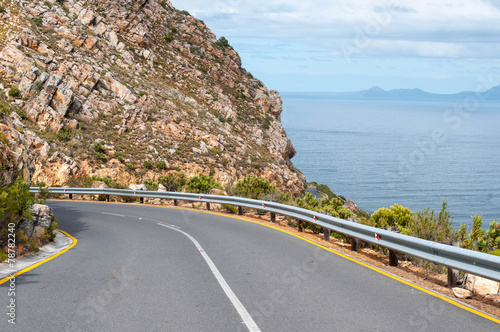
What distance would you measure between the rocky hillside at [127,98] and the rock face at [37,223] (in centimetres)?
1509

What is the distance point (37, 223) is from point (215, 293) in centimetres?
707

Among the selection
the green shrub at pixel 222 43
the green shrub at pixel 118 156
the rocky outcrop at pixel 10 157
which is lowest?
the rocky outcrop at pixel 10 157

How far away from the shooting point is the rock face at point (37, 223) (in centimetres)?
1129

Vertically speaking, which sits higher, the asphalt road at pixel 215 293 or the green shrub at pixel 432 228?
the green shrub at pixel 432 228

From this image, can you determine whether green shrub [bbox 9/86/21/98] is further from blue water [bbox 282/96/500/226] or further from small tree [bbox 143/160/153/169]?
blue water [bbox 282/96/500/226]

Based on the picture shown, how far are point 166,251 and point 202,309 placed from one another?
4960 millimetres

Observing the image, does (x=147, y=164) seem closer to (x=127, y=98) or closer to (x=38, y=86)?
(x=127, y=98)

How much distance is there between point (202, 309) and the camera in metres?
6.16

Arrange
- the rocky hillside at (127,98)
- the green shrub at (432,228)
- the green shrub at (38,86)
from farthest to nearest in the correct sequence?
the green shrub at (38,86), the rocky hillside at (127,98), the green shrub at (432,228)

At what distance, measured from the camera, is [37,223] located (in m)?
11.9

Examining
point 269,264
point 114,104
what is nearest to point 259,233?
point 269,264

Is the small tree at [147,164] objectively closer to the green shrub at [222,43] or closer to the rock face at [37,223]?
the rock face at [37,223]

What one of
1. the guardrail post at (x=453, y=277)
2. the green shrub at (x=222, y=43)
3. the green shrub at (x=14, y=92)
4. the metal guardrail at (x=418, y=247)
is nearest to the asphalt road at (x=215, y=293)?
the metal guardrail at (x=418, y=247)

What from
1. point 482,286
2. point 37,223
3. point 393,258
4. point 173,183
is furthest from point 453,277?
point 173,183
